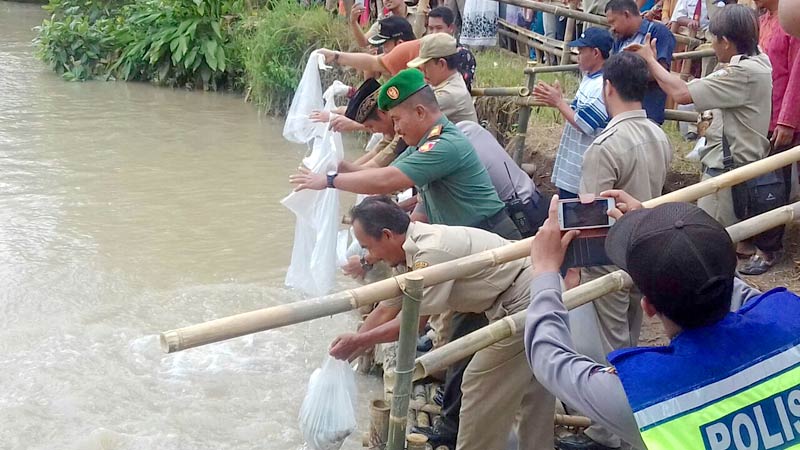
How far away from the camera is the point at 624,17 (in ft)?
16.9

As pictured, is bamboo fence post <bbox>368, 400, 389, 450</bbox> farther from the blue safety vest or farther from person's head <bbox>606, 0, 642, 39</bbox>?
person's head <bbox>606, 0, 642, 39</bbox>

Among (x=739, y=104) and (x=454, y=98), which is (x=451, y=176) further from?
(x=739, y=104)

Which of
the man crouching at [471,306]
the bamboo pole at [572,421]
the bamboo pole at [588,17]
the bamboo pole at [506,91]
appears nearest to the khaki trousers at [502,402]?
the man crouching at [471,306]

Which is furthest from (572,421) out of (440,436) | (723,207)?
(723,207)

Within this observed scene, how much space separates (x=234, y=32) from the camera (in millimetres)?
12758

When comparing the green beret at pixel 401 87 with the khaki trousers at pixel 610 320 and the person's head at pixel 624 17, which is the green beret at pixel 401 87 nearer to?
the khaki trousers at pixel 610 320

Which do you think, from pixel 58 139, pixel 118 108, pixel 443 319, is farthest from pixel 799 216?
pixel 118 108

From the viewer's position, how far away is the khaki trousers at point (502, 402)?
325 cm

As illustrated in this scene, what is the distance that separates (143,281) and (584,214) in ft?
15.6

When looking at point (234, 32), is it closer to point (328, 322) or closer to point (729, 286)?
point (328, 322)

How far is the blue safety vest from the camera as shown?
A: 165cm

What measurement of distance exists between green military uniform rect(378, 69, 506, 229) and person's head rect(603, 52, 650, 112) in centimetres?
66

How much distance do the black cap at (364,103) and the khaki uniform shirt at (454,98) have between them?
36 cm

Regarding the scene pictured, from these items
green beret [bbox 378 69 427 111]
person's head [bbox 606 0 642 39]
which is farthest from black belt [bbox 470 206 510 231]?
person's head [bbox 606 0 642 39]
